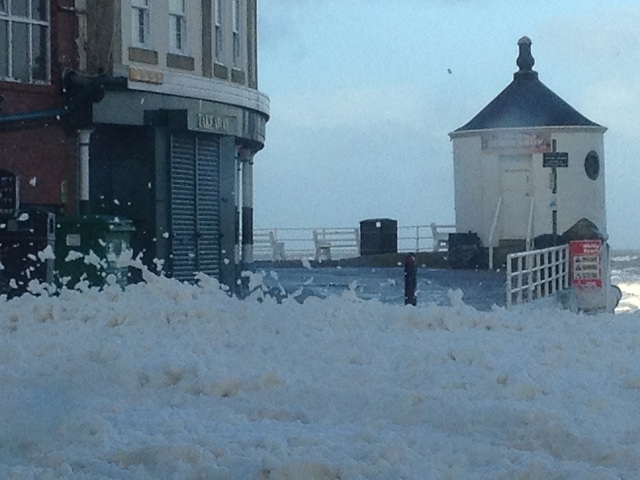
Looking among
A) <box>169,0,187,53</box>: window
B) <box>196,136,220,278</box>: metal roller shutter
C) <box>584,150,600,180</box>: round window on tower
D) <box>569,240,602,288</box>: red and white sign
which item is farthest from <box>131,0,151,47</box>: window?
<box>584,150,600,180</box>: round window on tower

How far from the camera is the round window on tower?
1556 inches

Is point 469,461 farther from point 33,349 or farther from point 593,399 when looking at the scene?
point 33,349

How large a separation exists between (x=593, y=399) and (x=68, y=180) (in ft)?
54.9

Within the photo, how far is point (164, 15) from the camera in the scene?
25906mm

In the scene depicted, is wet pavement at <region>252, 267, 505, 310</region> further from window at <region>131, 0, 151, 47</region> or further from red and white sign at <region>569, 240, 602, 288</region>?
window at <region>131, 0, 151, 47</region>

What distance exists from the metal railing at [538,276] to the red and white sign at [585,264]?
19 cm

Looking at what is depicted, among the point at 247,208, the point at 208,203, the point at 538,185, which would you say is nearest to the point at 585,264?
the point at 208,203

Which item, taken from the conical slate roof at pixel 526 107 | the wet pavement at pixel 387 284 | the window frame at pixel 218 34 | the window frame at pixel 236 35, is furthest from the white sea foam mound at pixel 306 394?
the conical slate roof at pixel 526 107

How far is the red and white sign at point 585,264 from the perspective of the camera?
27250 millimetres

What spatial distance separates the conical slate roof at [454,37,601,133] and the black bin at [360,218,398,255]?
16.6ft

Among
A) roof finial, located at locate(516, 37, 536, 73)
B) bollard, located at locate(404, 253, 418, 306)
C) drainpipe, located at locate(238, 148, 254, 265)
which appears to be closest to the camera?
bollard, located at locate(404, 253, 418, 306)

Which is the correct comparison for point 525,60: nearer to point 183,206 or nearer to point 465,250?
point 465,250

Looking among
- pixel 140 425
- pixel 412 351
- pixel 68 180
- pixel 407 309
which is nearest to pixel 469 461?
pixel 140 425

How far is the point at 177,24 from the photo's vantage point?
2652cm
